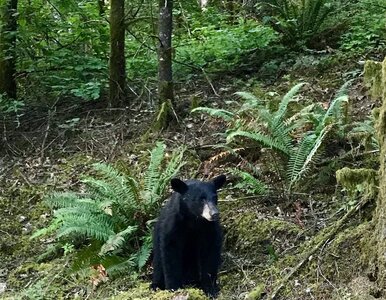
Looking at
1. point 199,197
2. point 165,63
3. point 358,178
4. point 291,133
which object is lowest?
point 199,197

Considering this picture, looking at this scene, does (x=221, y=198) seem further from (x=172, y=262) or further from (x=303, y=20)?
(x=303, y=20)

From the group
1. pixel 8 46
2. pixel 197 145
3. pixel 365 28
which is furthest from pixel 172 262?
pixel 365 28

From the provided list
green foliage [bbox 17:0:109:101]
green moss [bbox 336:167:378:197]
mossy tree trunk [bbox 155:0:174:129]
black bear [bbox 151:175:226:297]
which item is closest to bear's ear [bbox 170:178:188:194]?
black bear [bbox 151:175:226:297]

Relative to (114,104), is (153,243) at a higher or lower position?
lower

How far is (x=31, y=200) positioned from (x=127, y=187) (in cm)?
181


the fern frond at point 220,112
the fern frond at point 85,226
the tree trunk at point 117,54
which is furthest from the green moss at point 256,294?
the tree trunk at point 117,54

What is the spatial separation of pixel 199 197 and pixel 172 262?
639 millimetres

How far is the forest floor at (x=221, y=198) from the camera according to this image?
16.0 ft

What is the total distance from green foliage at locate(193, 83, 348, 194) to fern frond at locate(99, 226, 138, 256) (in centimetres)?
128

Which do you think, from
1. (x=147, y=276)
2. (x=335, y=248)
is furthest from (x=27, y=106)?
(x=335, y=248)

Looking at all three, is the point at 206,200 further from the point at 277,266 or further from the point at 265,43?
the point at 265,43

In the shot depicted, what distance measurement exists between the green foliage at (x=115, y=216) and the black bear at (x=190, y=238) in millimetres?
675

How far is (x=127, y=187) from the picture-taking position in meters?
6.66

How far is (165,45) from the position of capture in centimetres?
824
